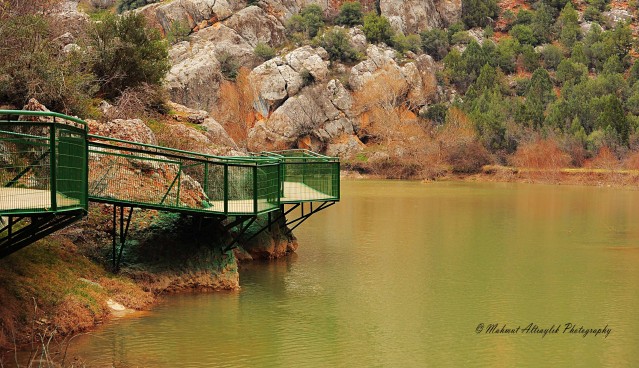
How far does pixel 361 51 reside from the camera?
81.1m

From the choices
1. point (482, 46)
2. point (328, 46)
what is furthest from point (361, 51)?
point (482, 46)

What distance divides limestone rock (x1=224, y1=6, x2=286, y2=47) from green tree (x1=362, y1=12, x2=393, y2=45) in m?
8.69

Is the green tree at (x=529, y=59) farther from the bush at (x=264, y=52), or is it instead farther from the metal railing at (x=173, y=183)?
the metal railing at (x=173, y=183)

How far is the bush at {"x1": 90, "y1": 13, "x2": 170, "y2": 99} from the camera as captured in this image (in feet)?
79.0

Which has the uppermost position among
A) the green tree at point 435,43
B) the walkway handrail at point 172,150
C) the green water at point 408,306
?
the green tree at point 435,43

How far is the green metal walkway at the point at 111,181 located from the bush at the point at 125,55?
583 cm

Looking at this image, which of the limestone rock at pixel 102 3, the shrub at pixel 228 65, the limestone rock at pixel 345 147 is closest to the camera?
the limestone rock at pixel 345 147

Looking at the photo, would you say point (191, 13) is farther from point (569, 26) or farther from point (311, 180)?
point (311, 180)

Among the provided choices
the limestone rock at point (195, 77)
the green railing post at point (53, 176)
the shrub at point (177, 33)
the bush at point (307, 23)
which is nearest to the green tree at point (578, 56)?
the bush at point (307, 23)

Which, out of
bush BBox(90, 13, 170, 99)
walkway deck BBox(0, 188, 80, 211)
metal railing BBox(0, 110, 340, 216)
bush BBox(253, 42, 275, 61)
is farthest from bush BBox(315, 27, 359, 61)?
walkway deck BBox(0, 188, 80, 211)

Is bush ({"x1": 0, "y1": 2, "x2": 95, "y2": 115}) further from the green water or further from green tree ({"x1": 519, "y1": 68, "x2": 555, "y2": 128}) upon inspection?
green tree ({"x1": 519, "y1": 68, "x2": 555, "y2": 128})

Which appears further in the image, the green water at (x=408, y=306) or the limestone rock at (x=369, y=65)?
the limestone rock at (x=369, y=65)

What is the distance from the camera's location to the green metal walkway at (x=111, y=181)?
10.1 meters

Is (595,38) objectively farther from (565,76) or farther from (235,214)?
(235,214)
